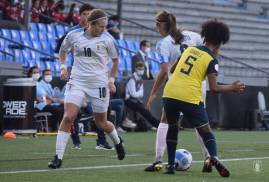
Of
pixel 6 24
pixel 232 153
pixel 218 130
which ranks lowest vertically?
pixel 218 130

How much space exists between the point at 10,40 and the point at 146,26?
9483mm

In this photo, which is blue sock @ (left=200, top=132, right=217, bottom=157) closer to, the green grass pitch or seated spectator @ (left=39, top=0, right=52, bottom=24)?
the green grass pitch

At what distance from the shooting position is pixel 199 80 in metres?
9.64

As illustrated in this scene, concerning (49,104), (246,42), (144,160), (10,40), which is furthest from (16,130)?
(246,42)

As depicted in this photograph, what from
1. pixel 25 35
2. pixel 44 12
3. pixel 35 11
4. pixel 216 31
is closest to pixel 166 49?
pixel 216 31

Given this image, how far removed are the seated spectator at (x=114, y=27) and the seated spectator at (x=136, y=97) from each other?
3.24 m

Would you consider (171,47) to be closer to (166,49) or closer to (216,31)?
(166,49)

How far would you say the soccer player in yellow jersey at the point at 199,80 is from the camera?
31.3 feet

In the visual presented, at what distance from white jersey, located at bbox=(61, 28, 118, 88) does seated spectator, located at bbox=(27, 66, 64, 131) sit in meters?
8.47

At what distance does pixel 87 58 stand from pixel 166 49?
1.13 m

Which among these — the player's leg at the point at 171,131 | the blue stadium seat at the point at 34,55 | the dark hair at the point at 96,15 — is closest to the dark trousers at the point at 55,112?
the blue stadium seat at the point at 34,55

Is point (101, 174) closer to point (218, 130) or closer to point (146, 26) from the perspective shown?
point (218, 130)

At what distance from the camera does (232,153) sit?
13859 millimetres

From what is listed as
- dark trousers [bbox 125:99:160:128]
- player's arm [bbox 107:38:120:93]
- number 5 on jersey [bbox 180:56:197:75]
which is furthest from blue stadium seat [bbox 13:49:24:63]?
number 5 on jersey [bbox 180:56:197:75]
